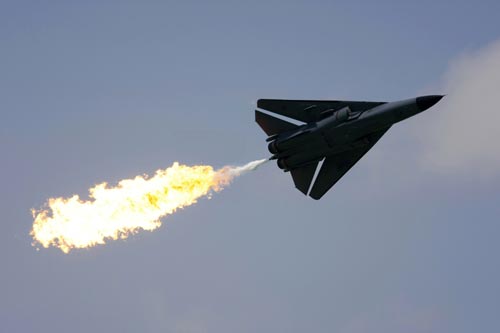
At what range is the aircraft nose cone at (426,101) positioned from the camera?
52.8 metres

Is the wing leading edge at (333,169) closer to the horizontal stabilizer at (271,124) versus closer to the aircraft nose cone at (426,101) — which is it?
the horizontal stabilizer at (271,124)

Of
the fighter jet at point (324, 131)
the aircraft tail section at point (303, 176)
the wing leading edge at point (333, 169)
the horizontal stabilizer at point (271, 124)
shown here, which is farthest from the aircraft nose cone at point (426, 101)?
the aircraft tail section at point (303, 176)

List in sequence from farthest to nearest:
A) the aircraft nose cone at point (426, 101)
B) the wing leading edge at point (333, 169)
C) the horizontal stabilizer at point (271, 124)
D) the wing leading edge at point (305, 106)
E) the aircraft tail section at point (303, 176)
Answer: the aircraft tail section at point (303, 176)
the wing leading edge at point (333, 169)
the horizontal stabilizer at point (271, 124)
the wing leading edge at point (305, 106)
the aircraft nose cone at point (426, 101)

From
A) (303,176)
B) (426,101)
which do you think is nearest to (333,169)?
(303,176)

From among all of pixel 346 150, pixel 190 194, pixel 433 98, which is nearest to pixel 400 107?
pixel 433 98

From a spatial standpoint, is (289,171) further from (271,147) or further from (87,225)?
(87,225)

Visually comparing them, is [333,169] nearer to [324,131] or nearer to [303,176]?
[303,176]

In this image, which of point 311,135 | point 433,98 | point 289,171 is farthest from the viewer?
point 289,171

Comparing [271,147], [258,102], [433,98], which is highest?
[258,102]

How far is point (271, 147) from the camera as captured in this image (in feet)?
193

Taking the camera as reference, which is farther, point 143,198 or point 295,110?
point 143,198

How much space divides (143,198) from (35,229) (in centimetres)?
884

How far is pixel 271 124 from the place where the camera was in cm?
5997

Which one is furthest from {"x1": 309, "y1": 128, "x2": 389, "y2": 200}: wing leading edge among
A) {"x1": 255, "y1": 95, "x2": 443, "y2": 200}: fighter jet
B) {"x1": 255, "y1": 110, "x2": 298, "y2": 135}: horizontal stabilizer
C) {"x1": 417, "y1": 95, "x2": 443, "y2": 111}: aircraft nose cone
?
{"x1": 417, "y1": 95, "x2": 443, "y2": 111}: aircraft nose cone
